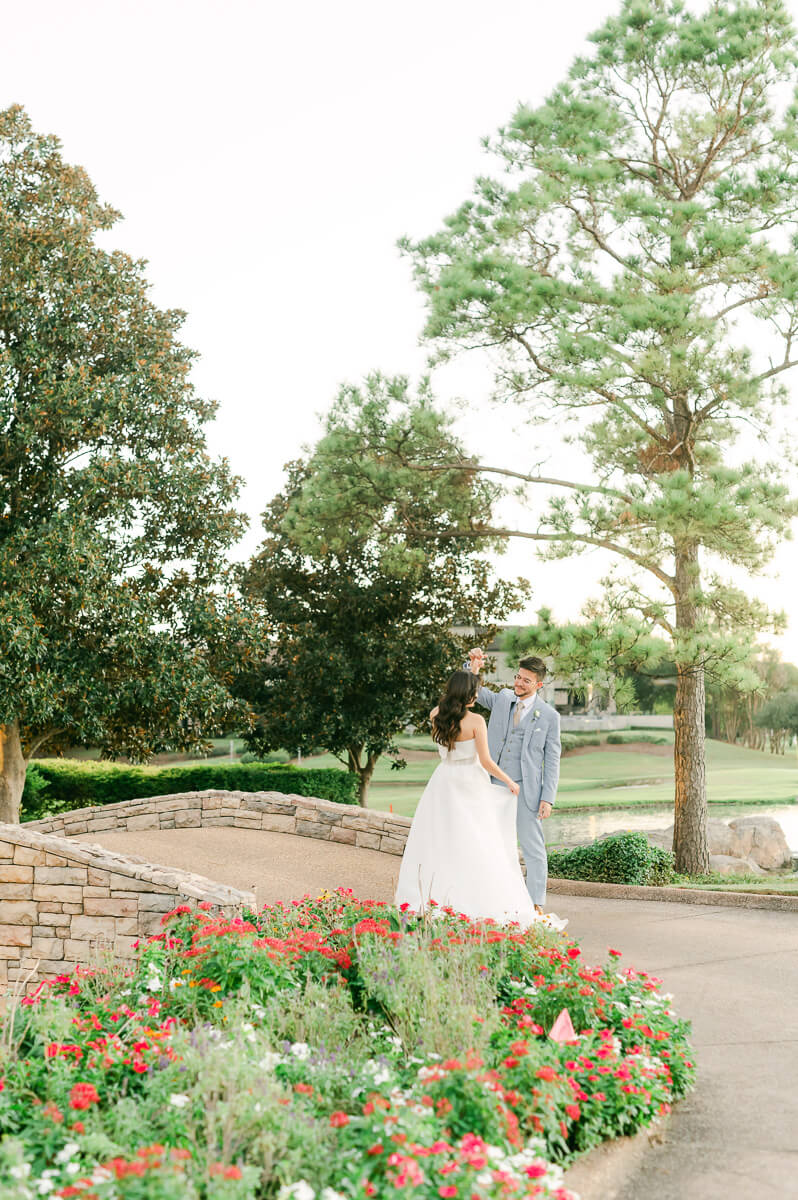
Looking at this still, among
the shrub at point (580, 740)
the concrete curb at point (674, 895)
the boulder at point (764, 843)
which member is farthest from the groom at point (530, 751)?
the shrub at point (580, 740)

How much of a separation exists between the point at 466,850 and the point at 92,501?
8806 millimetres

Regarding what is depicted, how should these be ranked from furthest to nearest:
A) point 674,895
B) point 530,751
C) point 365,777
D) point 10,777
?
point 365,777 → point 10,777 → point 674,895 → point 530,751

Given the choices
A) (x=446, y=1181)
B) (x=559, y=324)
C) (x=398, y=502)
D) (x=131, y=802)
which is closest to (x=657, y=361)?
(x=559, y=324)

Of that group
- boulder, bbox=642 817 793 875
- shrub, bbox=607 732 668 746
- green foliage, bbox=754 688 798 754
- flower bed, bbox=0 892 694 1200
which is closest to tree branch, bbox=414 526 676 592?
boulder, bbox=642 817 793 875

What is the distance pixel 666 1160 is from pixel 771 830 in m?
16.1

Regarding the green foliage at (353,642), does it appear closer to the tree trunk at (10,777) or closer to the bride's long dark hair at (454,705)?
the tree trunk at (10,777)

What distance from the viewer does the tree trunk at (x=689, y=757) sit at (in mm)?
13219

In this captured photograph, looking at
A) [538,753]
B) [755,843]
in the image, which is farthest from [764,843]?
[538,753]

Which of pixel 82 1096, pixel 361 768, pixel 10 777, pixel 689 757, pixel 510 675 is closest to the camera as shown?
pixel 82 1096

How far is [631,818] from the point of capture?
2788cm

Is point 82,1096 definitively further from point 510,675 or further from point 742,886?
point 510,675

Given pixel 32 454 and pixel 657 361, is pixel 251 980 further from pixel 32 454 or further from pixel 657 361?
pixel 32 454

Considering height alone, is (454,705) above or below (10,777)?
above

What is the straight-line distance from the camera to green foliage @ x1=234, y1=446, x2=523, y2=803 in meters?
17.7
